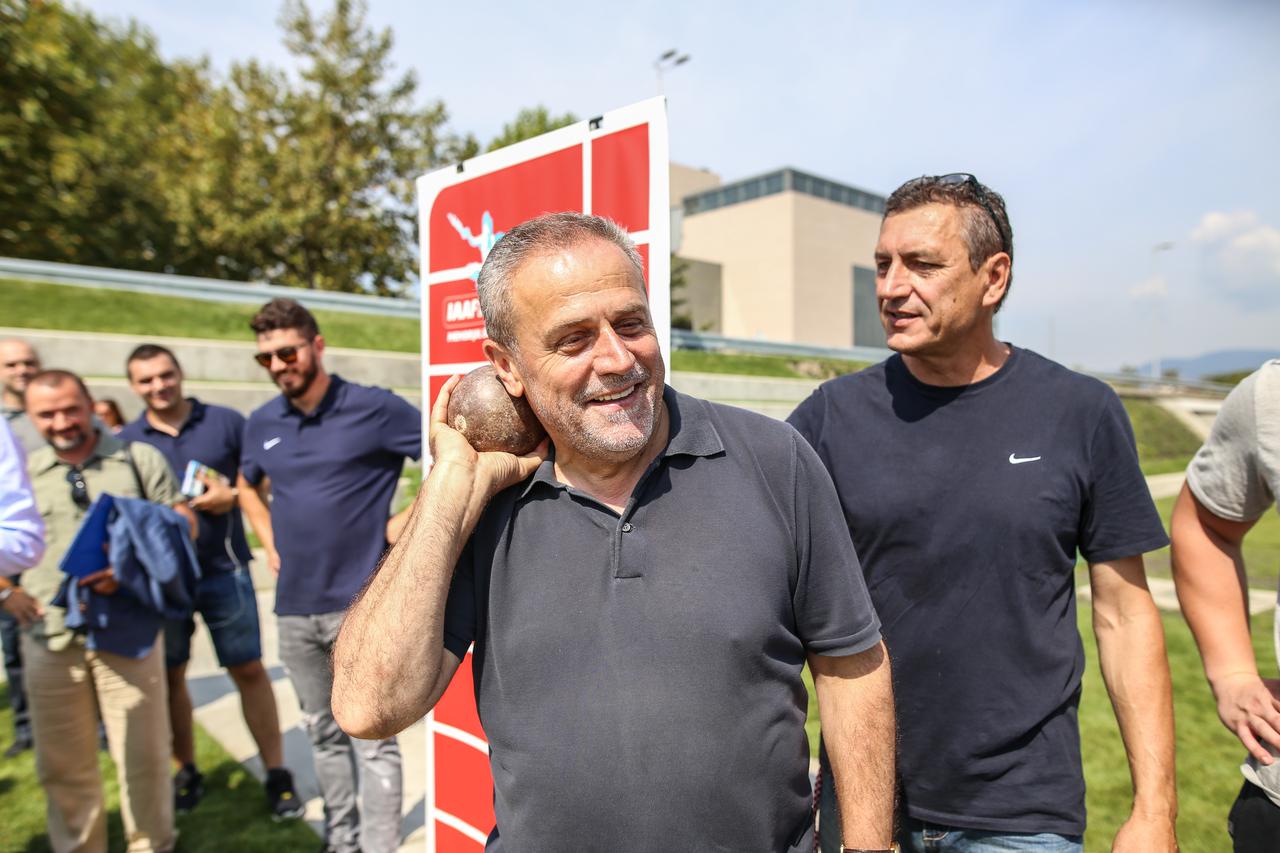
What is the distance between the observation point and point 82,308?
14031 mm

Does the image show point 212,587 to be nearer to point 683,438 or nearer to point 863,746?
point 683,438

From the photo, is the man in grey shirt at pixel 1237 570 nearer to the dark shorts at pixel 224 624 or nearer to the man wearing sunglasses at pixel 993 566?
the man wearing sunglasses at pixel 993 566

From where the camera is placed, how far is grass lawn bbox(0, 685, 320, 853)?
4031mm

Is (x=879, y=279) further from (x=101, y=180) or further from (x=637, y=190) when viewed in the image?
(x=101, y=180)

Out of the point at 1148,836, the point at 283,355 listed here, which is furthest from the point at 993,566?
the point at 283,355

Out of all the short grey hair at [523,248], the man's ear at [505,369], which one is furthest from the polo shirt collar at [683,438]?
the short grey hair at [523,248]

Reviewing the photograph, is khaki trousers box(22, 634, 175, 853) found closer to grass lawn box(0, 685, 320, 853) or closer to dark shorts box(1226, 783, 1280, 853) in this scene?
grass lawn box(0, 685, 320, 853)

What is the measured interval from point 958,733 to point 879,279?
1.30 m

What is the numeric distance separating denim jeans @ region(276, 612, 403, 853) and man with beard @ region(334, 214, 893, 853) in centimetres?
212

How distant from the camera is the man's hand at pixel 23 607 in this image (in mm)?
3496

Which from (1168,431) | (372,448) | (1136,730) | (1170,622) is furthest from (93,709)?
(1168,431)

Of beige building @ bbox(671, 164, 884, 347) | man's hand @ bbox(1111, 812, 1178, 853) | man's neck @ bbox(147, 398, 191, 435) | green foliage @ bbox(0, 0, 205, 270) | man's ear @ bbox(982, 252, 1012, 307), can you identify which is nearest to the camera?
man's hand @ bbox(1111, 812, 1178, 853)

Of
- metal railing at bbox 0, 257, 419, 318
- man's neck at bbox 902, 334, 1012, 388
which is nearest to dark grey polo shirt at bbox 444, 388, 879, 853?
man's neck at bbox 902, 334, 1012, 388

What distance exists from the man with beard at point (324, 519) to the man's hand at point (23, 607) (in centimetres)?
99
